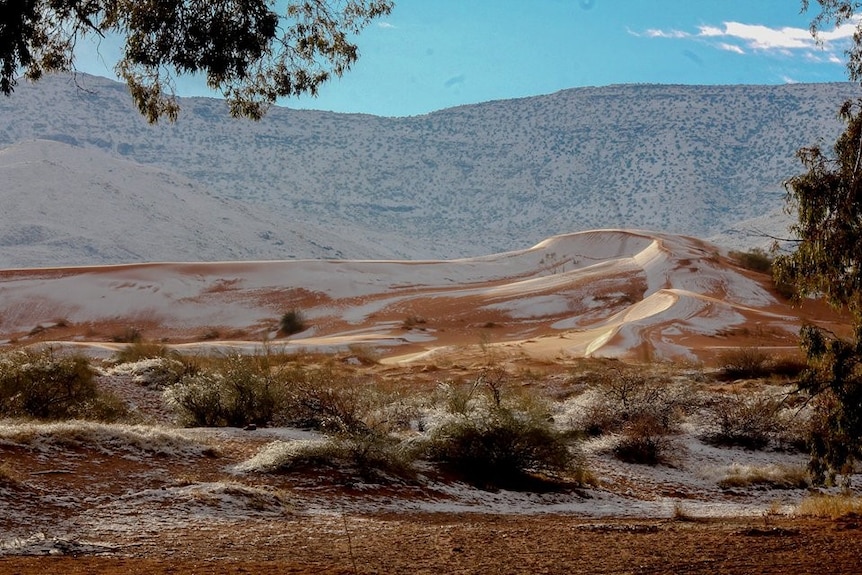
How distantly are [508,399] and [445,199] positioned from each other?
11126cm

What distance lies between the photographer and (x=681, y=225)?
106125 mm

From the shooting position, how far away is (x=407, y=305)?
46.9m

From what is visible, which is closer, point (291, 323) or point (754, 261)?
A: point (291, 323)

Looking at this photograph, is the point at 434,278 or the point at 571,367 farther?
the point at 434,278

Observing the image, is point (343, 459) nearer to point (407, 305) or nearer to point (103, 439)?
point (103, 439)

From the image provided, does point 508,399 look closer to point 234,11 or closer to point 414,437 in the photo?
point 414,437

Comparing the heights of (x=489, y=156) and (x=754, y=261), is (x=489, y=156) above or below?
above

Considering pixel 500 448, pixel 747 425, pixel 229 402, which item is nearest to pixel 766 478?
pixel 747 425

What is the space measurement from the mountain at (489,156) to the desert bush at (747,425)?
87490 mm

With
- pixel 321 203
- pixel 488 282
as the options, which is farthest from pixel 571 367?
pixel 321 203

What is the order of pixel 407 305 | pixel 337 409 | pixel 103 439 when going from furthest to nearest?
pixel 407 305, pixel 337 409, pixel 103 439

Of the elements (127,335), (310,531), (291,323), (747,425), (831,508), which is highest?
(310,531)

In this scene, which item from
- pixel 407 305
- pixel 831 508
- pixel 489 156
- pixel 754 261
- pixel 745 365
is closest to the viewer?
pixel 831 508

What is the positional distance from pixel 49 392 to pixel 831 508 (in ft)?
35.4
